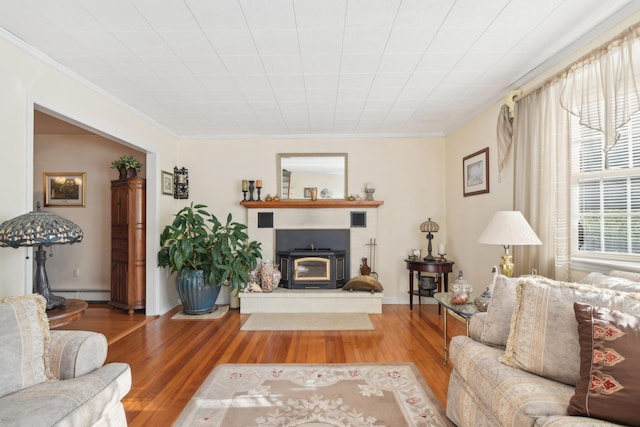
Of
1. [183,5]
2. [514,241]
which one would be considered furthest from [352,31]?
[514,241]

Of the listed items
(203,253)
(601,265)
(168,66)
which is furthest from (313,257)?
(601,265)

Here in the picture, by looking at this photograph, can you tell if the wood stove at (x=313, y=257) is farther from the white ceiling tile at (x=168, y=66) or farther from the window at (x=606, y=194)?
the window at (x=606, y=194)

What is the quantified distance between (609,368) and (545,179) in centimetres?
156

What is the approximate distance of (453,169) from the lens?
4.46 meters

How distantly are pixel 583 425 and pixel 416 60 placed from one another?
2.41 meters

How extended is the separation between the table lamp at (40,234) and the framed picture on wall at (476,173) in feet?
12.3

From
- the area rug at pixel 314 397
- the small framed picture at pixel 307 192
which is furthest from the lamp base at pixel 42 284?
the small framed picture at pixel 307 192

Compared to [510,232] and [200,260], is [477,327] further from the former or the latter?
[200,260]

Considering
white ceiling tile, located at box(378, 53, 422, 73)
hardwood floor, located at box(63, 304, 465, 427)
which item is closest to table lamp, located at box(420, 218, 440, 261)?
hardwood floor, located at box(63, 304, 465, 427)

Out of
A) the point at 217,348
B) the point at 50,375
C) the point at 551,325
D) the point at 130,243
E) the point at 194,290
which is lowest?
the point at 217,348

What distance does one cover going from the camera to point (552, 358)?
1474mm

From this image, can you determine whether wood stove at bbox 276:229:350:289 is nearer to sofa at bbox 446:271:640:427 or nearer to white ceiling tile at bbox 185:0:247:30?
sofa at bbox 446:271:640:427

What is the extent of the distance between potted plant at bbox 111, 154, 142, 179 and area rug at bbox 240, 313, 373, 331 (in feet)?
8.06

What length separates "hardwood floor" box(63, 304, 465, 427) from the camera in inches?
91.8
